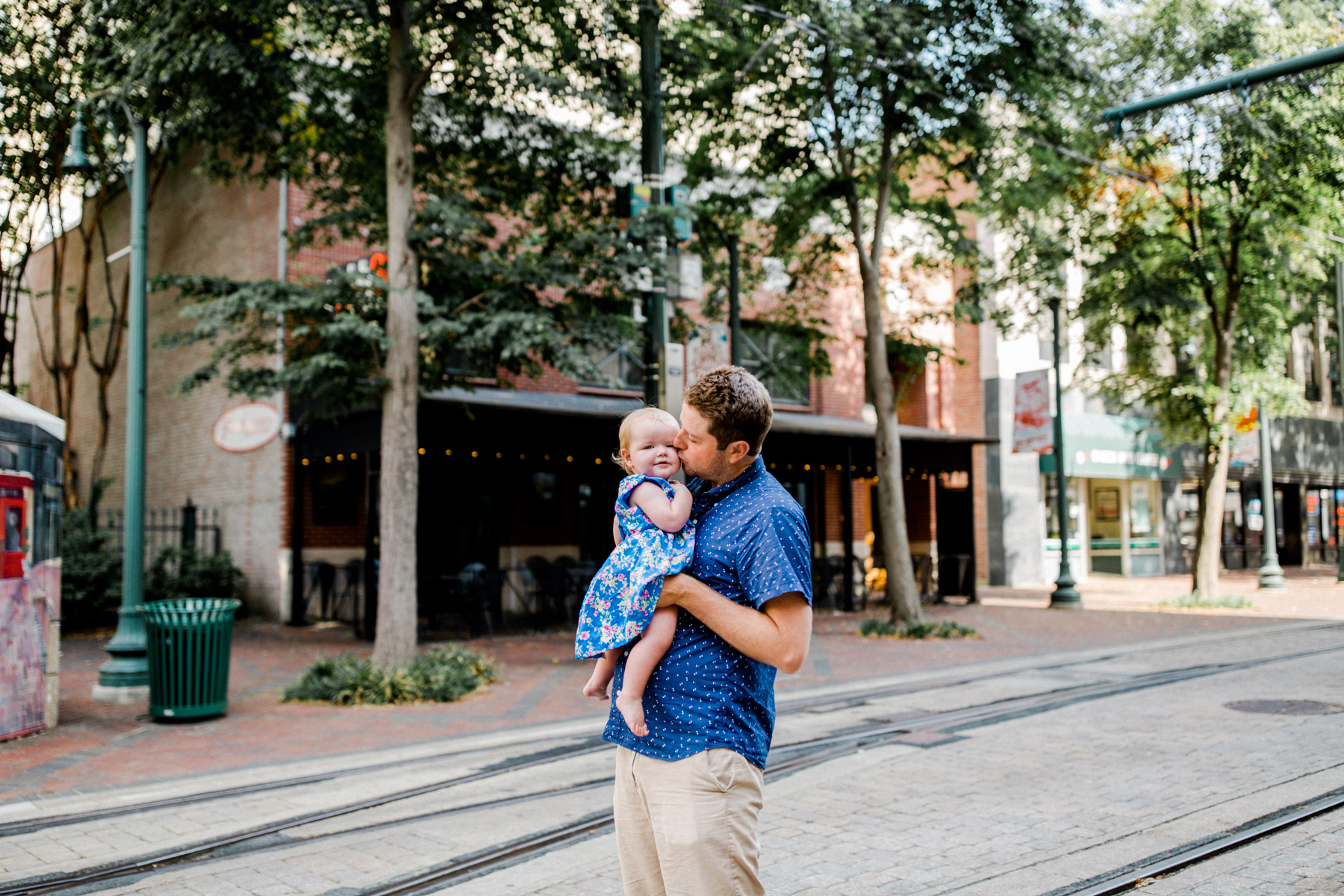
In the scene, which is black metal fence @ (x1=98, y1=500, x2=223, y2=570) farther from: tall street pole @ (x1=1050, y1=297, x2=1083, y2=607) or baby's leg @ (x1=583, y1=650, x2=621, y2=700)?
baby's leg @ (x1=583, y1=650, x2=621, y2=700)

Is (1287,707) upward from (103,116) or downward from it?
downward

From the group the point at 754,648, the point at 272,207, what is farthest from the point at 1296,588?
the point at 754,648

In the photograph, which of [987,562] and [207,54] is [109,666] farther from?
[987,562]

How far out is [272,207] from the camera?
58.9 feet

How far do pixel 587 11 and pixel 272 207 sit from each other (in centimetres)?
856

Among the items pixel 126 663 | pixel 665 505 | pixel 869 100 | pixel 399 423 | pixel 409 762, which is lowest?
pixel 409 762

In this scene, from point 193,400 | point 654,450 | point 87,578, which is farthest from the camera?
point 193,400

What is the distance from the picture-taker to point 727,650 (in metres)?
2.45

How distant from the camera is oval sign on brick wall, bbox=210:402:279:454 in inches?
467

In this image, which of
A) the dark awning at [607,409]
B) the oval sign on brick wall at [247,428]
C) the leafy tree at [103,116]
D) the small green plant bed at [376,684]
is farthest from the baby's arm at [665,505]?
the dark awning at [607,409]

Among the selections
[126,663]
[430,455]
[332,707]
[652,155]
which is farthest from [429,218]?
[430,455]

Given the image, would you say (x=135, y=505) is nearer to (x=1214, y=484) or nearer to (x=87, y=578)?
(x=87, y=578)

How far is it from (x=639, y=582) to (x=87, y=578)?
16.5m

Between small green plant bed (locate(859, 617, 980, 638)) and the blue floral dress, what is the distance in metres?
13.1
